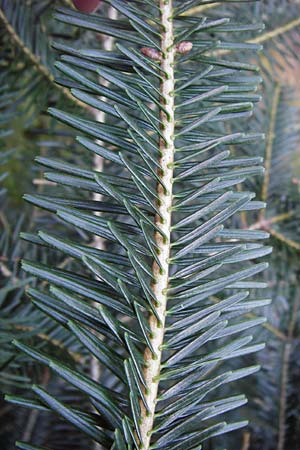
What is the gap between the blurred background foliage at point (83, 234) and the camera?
1.25ft

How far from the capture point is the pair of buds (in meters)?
0.24

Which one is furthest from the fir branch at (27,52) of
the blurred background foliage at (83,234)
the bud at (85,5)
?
the bud at (85,5)

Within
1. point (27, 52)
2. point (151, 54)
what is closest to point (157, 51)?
point (151, 54)

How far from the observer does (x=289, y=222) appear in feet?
1.55

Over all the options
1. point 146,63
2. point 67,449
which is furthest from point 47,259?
point 146,63

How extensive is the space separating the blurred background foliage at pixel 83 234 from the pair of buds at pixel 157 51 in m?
0.14

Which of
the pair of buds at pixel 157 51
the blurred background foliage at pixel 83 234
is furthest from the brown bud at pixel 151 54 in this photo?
the blurred background foliage at pixel 83 234

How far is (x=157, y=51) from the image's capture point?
0.25m

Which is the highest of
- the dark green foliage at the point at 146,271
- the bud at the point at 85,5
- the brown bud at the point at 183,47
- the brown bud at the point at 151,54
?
the bud at the point at 85,5

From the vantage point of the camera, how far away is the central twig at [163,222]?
21cm

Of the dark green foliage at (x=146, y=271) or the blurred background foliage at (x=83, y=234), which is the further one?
the blurred background foliage at (x=83, y=234)

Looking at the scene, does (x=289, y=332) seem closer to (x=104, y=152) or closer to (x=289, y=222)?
(x=289, y=222)

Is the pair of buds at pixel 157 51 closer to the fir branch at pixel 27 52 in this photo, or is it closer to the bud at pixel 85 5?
the bud at pixel 85 5

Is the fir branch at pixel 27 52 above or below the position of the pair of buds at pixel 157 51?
above
